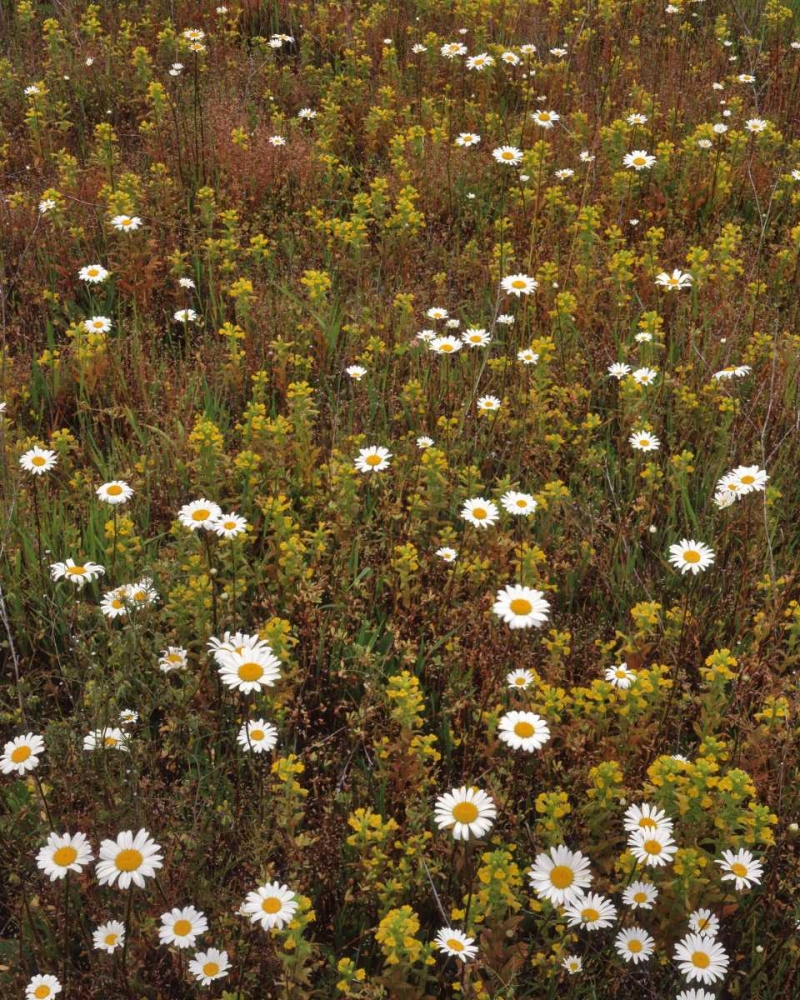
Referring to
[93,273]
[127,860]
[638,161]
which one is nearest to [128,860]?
[127,860]

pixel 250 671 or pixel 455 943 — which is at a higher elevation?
pixel 250 671

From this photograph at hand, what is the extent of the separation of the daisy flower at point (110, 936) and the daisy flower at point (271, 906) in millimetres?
291

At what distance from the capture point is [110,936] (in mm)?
1943

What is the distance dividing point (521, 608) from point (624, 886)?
2.27 ft

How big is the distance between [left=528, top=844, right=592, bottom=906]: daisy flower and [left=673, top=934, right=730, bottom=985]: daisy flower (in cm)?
27

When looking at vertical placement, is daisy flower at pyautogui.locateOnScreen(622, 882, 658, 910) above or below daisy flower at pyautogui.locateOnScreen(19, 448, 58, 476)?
below

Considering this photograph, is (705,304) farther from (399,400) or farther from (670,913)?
→ (670,913)

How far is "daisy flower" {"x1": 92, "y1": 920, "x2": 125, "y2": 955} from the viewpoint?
1.93 m

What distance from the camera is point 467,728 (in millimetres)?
2672

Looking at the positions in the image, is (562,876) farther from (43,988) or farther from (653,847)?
(43,988)

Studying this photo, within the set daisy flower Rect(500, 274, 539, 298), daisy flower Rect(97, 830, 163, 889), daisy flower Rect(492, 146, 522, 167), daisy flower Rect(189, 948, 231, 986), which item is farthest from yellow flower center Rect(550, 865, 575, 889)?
daisy flower Rect(492, 146, 522, 167)

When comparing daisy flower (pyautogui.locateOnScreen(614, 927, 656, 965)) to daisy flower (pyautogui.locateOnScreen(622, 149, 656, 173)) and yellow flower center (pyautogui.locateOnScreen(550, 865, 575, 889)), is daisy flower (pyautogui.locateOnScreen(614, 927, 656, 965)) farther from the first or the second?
daisy flower (pyautogui.locateOnScreen(622, 149, 656, 173))

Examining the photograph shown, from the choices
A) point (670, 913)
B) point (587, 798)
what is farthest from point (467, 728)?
point (670, 913)

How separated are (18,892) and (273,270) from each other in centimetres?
316
